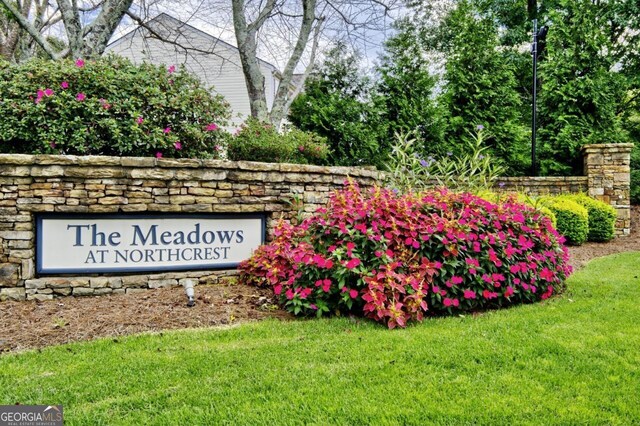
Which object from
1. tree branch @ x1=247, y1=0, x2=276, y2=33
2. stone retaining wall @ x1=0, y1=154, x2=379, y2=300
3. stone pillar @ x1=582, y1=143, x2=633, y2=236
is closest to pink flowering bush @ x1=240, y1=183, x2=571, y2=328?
stone retaining wall @ x1=0, y1=154, x2=379, y2=300

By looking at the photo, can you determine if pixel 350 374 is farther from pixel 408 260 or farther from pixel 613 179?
pixel 613 179

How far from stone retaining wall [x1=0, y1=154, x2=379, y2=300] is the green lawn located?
1208 millimetres

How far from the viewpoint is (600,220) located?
27.0 feet

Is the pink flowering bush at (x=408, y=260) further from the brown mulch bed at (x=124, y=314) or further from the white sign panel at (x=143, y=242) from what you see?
the white sign panel at (x=143, y=242)

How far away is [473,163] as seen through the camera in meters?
5.54

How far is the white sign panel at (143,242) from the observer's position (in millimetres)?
3770

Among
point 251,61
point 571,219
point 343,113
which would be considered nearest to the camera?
point 571,219

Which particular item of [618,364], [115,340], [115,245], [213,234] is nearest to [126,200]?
[115,245]

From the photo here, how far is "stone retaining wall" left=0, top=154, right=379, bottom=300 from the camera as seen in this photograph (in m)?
3.68

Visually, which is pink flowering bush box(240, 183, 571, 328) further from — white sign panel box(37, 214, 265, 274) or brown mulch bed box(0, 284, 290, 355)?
white sign panel box(37, 214, 265, 274)

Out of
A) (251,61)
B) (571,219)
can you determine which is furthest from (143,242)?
(571,219)

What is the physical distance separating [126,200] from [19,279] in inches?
39.1

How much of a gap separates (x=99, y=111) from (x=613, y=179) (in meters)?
9.00

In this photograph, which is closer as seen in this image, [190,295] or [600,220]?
[190,295]
